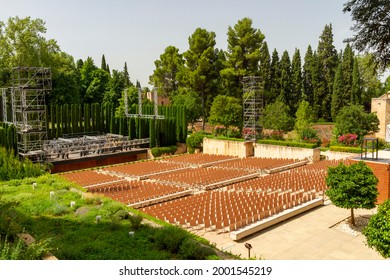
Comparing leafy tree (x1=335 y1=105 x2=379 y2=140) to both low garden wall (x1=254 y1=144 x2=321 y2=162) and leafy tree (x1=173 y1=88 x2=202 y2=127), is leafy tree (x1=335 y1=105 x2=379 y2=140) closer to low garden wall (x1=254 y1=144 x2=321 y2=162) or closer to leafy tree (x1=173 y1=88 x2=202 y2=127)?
low garden wall (x1=254 y1=144 x2=321 y2=162)

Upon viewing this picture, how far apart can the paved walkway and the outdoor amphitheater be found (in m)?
0.45

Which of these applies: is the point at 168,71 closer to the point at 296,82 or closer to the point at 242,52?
the point at 242,52

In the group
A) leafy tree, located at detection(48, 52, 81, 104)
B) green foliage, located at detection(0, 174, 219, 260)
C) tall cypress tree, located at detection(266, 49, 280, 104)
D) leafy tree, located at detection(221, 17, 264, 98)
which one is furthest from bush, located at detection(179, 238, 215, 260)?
leafy tree, located at detection(48, 52, 81, 104)

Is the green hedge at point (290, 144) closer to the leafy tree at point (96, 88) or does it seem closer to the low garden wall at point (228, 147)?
the low garden wall at point (228, 147)

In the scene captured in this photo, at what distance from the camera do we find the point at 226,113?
39938 mm

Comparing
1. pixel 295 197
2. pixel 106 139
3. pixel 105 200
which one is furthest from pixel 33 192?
pixel 106 139

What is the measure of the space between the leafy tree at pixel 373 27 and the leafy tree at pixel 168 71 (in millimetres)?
38391

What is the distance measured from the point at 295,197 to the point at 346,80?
32.5 meters

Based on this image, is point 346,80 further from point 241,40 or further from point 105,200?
point 105,200

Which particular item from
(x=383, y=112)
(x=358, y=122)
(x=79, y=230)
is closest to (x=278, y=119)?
(x=358, y=122)

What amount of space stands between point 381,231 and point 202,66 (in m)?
40.7

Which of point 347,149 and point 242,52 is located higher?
point 242,52

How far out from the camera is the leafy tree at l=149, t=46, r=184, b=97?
172 feet

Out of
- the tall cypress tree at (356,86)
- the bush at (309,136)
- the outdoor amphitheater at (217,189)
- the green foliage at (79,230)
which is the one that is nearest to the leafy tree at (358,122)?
the bush at (309,136)
